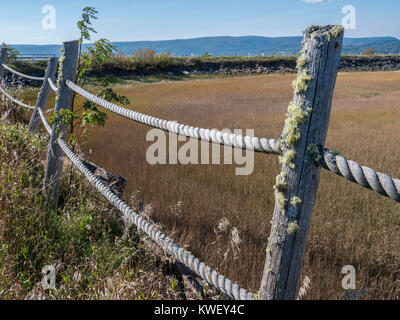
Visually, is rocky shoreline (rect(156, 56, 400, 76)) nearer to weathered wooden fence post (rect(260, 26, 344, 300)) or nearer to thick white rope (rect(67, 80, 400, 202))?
thick white rope (rect(67, 80, 400, 202))

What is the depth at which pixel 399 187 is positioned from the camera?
3.83 feet

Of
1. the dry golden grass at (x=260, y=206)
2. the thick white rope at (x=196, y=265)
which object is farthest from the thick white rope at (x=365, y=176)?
the dry golden grass at (x=260, y=206)

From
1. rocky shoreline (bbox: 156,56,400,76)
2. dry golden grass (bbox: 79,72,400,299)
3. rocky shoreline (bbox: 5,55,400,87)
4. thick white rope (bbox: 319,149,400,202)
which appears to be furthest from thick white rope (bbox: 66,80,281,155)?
rocky shoreline (bbox: 156,56,400,76)

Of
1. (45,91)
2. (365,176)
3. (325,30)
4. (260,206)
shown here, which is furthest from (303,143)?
(45,91)

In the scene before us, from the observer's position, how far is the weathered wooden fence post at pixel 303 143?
1.38 m

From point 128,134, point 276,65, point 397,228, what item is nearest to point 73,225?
point 397,228

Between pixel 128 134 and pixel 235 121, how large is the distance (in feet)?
8.23

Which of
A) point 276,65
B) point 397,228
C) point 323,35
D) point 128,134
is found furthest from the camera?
point 276,65

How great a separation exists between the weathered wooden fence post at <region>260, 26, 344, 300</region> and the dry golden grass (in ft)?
3.01

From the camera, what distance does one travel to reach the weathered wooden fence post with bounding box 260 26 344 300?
1.38 meters

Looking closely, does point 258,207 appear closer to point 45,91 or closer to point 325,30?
point 325,30

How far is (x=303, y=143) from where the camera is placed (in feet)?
4.63

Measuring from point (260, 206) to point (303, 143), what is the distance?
2.26 metres

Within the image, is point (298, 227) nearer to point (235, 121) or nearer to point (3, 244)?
point (3, 244)
